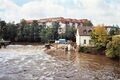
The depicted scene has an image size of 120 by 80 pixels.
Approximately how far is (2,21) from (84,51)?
77002 millimetres

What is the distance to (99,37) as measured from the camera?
65.8 metres

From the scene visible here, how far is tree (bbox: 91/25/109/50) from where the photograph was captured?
2382 inches

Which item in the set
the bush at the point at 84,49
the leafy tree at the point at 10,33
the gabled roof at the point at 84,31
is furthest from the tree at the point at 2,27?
the bush at the point at 84,49

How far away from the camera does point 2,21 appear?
133250 mm

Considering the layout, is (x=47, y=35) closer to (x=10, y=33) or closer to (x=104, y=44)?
(x=10, y=33)

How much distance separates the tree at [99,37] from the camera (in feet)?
199

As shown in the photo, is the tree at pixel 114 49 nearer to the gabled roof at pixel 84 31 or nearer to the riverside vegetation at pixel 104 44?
the riverside vegetation at pixel 104 44

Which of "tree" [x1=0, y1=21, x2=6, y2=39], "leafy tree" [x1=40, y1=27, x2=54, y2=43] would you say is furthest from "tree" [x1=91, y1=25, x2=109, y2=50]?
"tree" [x1=0, y1=21, x2=6, y2=39]

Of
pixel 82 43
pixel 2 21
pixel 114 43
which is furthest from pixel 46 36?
pixel 114 43

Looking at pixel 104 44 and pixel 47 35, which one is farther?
pixel 47 35

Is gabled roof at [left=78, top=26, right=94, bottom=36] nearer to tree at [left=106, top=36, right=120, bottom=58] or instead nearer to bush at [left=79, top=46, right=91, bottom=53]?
bush at [left=79, top=46, right=91, bottom=53]

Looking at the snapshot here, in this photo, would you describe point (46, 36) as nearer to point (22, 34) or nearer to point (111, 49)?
point (22, 34)

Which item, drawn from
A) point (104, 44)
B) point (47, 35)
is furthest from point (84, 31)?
point (47, 35)

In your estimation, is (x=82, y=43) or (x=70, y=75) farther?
(x=82, y=43)
